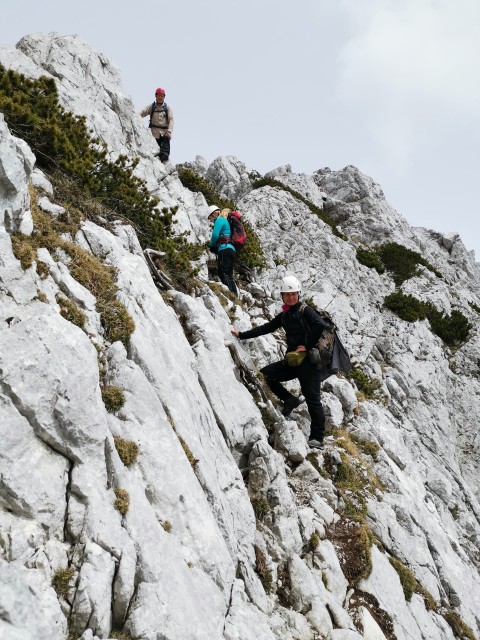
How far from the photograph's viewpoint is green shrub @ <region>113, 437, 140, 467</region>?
6090mm

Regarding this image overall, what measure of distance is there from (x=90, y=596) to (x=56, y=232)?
6.01 meters

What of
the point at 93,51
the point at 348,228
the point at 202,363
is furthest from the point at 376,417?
the point at 348,228

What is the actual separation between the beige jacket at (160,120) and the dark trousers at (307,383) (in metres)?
13.5

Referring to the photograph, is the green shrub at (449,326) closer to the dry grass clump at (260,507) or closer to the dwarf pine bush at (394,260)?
the dwarf pine bush at (394,260)

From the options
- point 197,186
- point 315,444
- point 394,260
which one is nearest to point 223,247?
point 315,444

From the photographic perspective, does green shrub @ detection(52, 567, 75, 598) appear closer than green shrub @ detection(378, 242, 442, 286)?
Yes

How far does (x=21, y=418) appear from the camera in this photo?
5109 millimetres

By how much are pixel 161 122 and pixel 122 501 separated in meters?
18.6

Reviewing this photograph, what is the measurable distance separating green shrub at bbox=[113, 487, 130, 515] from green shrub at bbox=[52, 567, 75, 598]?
92cm

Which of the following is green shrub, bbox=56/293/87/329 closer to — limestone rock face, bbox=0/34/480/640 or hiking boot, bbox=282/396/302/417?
limestone rock face, bbox=0/34/480/640

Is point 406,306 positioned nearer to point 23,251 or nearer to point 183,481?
point 183,481

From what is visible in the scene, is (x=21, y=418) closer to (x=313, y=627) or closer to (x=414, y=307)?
(x=313, y=627)

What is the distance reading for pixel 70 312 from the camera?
22.8 ft

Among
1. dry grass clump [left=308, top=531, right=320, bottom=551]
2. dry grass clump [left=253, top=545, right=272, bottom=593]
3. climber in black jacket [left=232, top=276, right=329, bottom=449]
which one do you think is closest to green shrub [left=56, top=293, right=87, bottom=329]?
dry grass clump [left=253, top=545, right=272, bottom=593]
